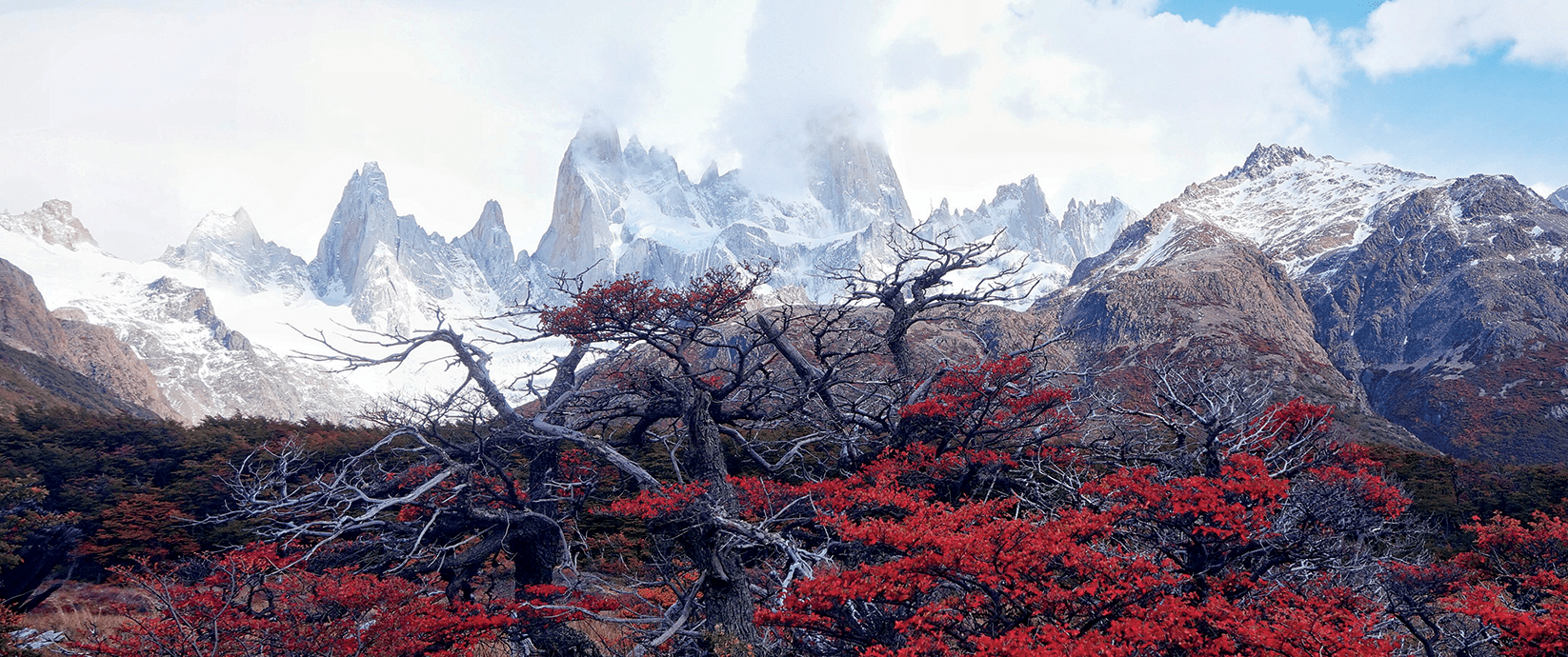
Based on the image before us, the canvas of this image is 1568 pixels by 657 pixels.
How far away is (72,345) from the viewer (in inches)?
4621

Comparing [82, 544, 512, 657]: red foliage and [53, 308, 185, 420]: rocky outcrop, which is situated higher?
[53, 308, 185, 420]: rocky outcrop

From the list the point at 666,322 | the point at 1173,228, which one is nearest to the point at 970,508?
the point at 666,322

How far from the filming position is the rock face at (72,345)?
96688 mm

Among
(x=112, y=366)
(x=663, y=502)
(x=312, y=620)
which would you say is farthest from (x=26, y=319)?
(x=663, y=502)

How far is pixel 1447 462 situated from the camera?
3005 cm

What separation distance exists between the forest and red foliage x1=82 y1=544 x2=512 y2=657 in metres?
0.06

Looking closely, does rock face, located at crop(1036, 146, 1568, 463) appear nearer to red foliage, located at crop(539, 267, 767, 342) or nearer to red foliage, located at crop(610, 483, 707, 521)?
red foliage, located at crop(539, 267, 767, 342)

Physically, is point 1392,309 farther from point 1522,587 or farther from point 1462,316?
point 1522,587

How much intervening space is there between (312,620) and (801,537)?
804 centimetres

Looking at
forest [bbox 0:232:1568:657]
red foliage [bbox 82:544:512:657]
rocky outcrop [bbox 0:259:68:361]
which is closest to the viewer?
forest [bbox 0:232:1568:657]

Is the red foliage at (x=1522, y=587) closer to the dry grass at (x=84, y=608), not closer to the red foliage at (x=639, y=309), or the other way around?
the red foliage at (x=639, y=309)

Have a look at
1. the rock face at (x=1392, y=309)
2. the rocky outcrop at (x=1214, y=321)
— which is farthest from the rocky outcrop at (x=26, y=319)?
the rocky outcrop at (x=1214, y=321)

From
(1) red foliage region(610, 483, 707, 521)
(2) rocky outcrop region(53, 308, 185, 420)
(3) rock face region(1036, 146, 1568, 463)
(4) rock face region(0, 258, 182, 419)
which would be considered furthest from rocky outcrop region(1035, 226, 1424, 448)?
(2) rocky outcrop region(53, 308, 185, 420)

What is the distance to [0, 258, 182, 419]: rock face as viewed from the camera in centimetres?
9669
